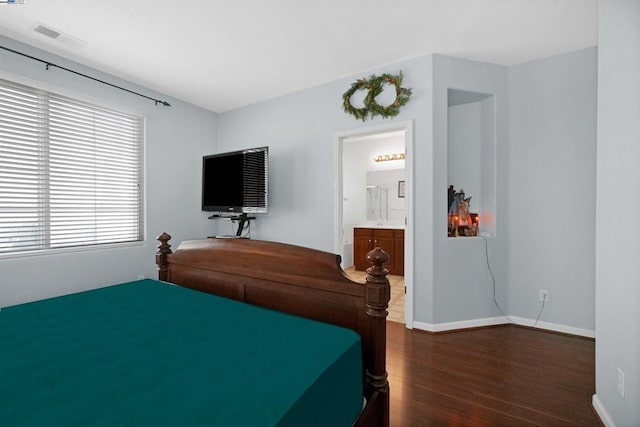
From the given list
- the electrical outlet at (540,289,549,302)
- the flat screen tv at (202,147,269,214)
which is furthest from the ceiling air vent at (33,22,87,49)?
the electrical outlet at (540,289,549,302)

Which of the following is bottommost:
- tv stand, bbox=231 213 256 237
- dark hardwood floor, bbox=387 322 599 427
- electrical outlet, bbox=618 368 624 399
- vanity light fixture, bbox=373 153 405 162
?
dark hardwood floor, bbox=387 322 599 427

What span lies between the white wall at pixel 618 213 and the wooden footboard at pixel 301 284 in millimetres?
1172

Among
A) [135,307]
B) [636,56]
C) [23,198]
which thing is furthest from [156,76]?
[636,56]

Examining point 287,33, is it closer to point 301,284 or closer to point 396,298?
point 301,284

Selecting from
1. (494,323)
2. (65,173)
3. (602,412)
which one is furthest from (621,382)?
(65,173)

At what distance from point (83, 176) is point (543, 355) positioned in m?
4.57

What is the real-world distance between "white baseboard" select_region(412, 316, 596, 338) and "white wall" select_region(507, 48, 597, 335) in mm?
30

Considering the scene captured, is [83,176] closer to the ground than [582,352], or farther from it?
farther from it

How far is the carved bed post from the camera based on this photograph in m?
1.17

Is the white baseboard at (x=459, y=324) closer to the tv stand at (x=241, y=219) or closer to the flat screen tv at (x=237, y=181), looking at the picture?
the flat screen tv at (x=237, y=181)

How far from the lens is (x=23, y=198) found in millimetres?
2492

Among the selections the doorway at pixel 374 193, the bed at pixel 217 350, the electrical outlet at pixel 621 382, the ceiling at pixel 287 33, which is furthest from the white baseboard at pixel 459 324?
the ceiling at pixel 287 33

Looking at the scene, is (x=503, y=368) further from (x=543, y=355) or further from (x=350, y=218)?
(x=350, y=218)

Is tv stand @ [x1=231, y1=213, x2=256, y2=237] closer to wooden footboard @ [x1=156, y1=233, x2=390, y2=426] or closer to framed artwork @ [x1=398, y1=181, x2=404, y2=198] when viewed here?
wooden footboard @ [x1=156, y1=233, x2=390, y2=426]
